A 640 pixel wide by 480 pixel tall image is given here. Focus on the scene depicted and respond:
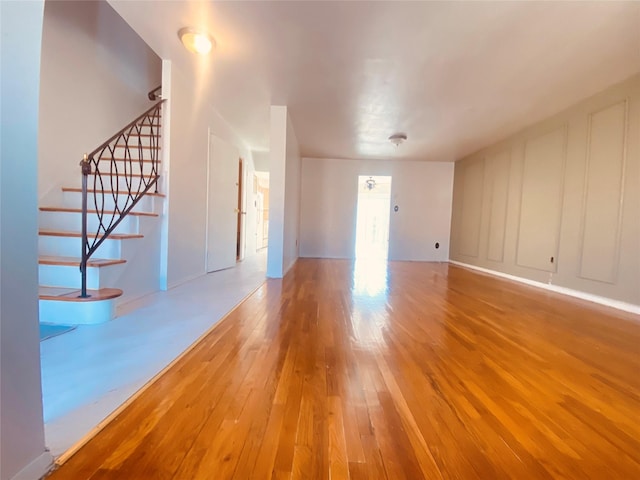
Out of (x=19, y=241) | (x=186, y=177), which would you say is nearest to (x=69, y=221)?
(x=186, y=177)

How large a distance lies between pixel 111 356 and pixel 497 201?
5.40 metres

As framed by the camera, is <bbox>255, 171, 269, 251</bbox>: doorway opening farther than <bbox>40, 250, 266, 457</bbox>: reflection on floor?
Yes

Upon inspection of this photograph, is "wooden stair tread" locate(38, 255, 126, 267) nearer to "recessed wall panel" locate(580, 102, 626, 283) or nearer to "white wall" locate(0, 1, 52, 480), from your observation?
"white wall" locate(0, 1, 52, 480)

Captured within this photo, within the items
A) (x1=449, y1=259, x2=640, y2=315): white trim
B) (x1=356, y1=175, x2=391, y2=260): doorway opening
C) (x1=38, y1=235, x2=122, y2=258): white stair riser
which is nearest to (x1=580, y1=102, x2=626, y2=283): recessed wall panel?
(x1=449, y1=259, x2=640, y2=315): white trim

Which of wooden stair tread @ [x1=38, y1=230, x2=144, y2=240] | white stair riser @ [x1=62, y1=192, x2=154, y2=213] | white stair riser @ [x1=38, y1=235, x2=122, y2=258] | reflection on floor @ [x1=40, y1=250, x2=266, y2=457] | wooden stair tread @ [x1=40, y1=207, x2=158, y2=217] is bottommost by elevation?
reflection on floor @ [x1=40, y1=250, x2=266, y2=457]

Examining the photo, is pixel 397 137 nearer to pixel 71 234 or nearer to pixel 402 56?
pixel 402 56

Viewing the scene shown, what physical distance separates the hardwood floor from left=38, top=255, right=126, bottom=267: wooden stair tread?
0.96m

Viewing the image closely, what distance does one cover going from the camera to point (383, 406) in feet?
3.47

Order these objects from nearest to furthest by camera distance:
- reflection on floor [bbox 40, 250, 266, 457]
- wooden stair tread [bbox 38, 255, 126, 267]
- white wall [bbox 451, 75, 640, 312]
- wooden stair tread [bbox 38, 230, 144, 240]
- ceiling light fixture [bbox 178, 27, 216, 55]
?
reflection on floor [bbox 40, 250, 266, 457] < wooden stair tread [bbox 38, 255, 126, 267] < wooden stair tread [bbox 38, 230, 144, 240] < ceiling light fixture [bbox 178, 27, 216, 55] < white wall [bbox 451, 75, 640, 312]

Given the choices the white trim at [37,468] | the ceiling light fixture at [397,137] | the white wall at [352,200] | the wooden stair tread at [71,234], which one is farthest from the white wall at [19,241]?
the white wall at [352,200]

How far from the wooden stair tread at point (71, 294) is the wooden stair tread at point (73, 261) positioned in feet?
0.57

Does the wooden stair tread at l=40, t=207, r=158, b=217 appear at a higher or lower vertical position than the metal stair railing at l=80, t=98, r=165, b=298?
lower

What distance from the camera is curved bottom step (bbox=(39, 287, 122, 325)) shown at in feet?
5.68

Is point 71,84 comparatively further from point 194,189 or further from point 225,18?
point 225,18
